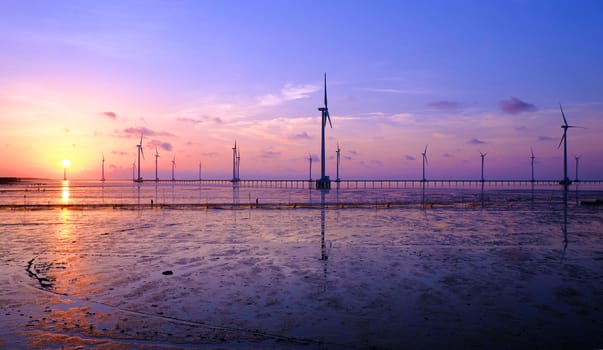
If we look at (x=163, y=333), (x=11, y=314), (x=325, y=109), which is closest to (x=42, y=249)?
(x=11, y=314)

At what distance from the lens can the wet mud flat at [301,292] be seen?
26.8 ft

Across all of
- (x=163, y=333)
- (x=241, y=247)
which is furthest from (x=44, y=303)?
(x=241, y=247)

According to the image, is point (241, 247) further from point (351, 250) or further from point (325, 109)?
point (325, 109)

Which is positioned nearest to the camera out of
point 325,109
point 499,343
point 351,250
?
point 499,343

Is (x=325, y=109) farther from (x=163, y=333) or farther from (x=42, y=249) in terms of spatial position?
(x=163, y=333)

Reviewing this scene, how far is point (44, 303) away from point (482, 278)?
1199cm

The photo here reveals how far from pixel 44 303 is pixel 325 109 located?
4434 inches

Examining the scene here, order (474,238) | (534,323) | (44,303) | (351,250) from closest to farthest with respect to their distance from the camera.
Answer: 1. (534,323)
2. (44,303)
3. (351,250)
4. (474,238)

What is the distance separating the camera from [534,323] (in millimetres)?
8836

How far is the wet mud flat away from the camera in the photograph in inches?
321

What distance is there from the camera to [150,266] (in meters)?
14.6

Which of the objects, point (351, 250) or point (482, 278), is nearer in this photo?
point (482, 278)

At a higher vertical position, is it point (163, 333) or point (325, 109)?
point (325, 109)

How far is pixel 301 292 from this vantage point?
37.1ft
